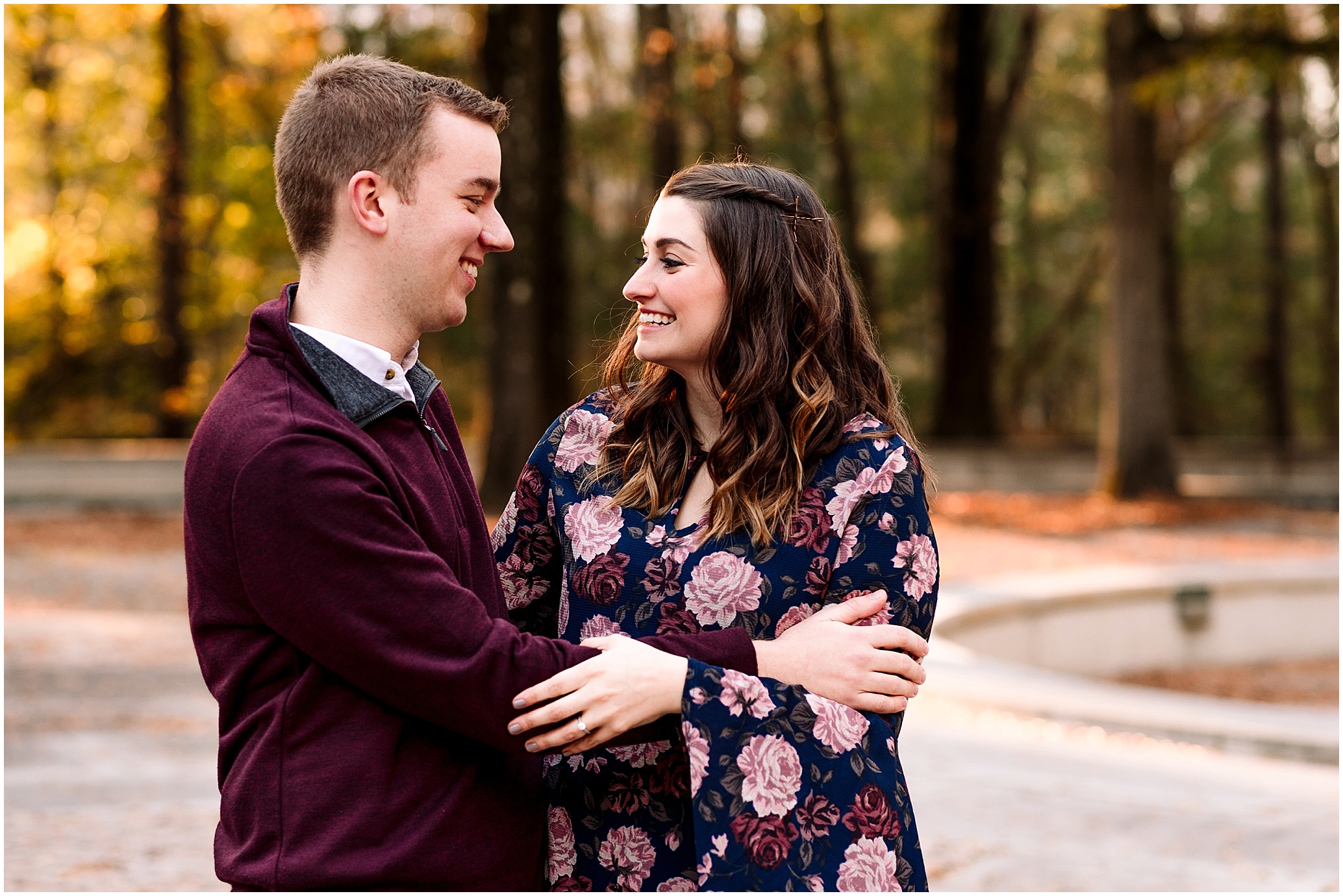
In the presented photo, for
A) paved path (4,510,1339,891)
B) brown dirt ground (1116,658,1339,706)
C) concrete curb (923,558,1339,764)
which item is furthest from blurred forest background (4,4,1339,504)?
concrete curb (923,558,1339,764)

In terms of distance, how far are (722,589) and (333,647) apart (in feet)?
2.31

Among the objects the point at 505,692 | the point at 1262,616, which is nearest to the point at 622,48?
the point at 1262,616

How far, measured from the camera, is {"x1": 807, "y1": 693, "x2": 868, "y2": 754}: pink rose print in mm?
2135

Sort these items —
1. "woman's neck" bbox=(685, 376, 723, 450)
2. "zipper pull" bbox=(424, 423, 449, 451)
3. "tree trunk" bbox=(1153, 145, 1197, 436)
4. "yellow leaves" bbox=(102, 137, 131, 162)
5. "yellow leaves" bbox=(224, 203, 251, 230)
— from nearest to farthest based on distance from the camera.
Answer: "zipper pull" bbox=(424, 423, 449, 451)
"woman's neck" bbox=(685, 376, 723, 450)
"yellow leaves" bbox=(224, 203, 251, 230)
"yellow leaves" bbox=(102, 137, 131, 162)
"tree trunk" bbox=(1153, 145, 1197, 436)

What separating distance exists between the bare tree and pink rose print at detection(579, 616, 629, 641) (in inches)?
828

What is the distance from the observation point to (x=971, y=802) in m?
6.11

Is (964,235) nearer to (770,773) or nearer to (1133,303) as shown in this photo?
(1133,303)

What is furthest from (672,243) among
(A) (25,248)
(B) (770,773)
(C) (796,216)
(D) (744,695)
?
(A) (25,248)

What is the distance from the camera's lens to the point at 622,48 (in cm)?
3641

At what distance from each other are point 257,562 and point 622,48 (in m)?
36.2

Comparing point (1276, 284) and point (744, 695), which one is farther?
point (1276, 284)

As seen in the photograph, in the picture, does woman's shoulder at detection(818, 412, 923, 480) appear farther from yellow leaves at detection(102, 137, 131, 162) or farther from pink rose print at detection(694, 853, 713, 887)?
yellow leaves at detection(102, 137, 131, 162)

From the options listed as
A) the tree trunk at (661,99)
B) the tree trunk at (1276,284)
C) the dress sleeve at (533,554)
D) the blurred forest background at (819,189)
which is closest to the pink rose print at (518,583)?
the dress sleeve at (533,554)

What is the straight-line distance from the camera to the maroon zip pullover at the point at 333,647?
1.84 metres
